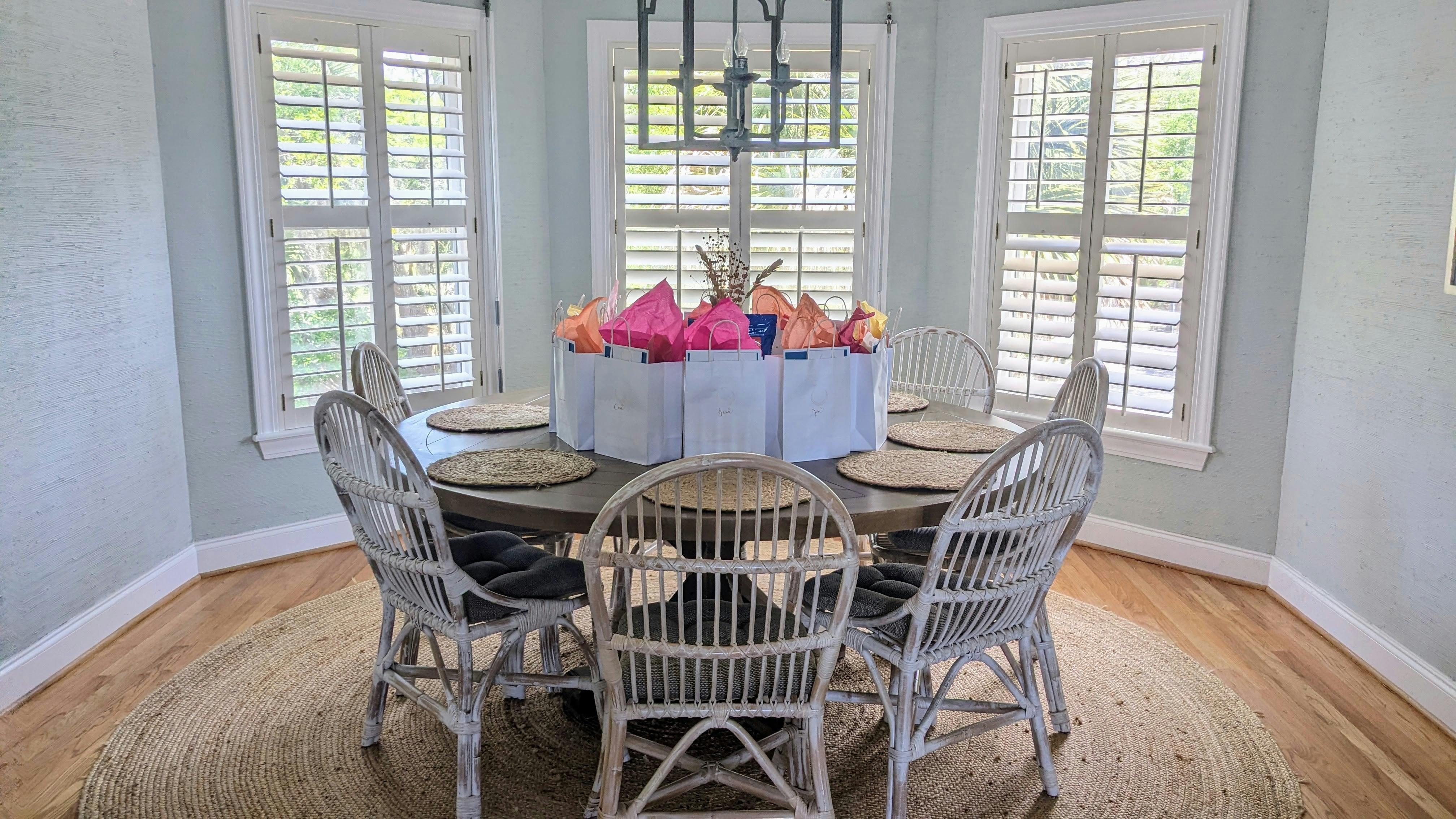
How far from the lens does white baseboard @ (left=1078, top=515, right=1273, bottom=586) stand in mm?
3598

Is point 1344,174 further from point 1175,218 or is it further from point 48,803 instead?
point 48,803

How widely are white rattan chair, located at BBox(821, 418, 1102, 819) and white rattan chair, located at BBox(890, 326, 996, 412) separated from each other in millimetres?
698

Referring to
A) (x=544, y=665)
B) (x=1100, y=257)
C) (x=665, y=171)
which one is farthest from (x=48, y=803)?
(x=1100, y=257)

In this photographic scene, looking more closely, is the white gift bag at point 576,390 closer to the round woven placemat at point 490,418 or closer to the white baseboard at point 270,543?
the round woven placemat at point 490,418

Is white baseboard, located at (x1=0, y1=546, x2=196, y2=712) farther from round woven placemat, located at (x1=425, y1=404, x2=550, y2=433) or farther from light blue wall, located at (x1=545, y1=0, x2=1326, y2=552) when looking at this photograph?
light blue wall, located at (x1=545, y1=0, x2=1326, y2=552)

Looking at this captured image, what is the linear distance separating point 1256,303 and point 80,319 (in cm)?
366

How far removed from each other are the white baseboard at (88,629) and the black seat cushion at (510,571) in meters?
1.21

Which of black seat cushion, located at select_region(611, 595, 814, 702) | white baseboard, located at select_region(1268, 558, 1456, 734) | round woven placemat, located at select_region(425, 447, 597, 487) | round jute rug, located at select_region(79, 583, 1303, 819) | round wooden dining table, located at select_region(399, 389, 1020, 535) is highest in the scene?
round woven placemat, located at select_region(425, 447, 597, 487)

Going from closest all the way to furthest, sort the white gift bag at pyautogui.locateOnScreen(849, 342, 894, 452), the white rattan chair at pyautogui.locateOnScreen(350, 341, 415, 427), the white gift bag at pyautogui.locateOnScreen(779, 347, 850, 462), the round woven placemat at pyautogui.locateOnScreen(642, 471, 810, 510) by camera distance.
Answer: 1. the round woven placemat at pyautogui.locateOnScreen(642, 471, 810, 510)
2. the white gift bag at pyautogui.locateOnScreen(779, 347, 850, 462)
3. the white gift bag at pyautogui.locateOnScreen(849, 342, 894, 452)
4. the white rattan chair at pyautogui.locateOnScreen(350, 341, 415, 427)

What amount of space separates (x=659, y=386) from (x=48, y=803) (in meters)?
1.58

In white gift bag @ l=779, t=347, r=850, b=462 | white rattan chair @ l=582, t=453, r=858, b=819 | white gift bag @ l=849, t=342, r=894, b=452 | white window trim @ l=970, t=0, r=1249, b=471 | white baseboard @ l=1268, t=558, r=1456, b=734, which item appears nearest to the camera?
white rattan chair @ l=582, t=453, r=858, b=819

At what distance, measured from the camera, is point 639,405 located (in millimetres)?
2262

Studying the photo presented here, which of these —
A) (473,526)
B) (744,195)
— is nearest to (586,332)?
(473,526)

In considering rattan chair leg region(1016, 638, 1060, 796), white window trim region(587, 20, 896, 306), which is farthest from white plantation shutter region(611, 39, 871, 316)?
rattan chair leg region(1016, 638, 1060, 796)
